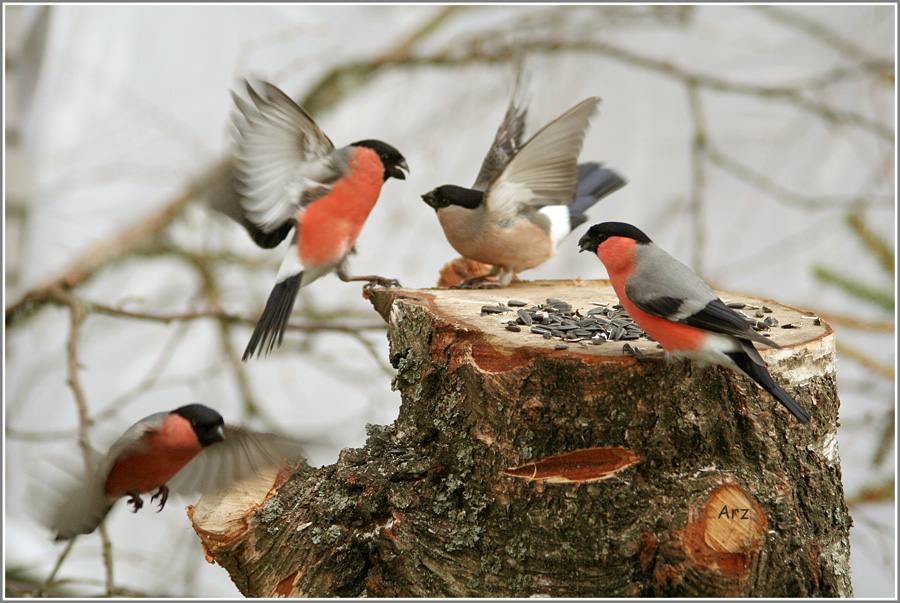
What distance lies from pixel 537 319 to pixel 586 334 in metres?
0.13

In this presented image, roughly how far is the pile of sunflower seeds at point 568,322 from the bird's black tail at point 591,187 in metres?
0.57

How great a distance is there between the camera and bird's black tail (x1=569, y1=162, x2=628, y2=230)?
2.23 m

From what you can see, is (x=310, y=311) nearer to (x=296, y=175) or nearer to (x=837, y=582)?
(x=296, y=175)

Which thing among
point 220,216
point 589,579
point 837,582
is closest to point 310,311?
point 220,216

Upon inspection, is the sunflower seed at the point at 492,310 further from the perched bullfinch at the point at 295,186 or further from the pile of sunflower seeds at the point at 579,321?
the perched bullfinch at the point at 295,186

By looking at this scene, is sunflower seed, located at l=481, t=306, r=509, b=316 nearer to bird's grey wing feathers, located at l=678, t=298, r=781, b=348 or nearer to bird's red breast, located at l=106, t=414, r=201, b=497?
Result: bird's grey wing feathers, located at l=678, t=298, r=781, b=348

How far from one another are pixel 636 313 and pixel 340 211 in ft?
2.24

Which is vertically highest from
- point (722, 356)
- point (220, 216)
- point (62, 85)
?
point (62, 85)

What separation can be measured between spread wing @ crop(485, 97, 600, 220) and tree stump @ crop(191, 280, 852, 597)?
61cm

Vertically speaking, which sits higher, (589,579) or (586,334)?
(586,334)

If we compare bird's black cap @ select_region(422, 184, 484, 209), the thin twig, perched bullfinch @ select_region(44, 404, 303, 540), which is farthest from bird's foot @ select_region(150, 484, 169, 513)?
the thin twig

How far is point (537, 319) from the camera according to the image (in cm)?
154

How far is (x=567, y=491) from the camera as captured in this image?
1.25m

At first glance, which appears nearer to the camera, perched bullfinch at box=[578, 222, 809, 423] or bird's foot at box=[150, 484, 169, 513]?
perched bullfinch at box=[578, 222, 809, 423]
